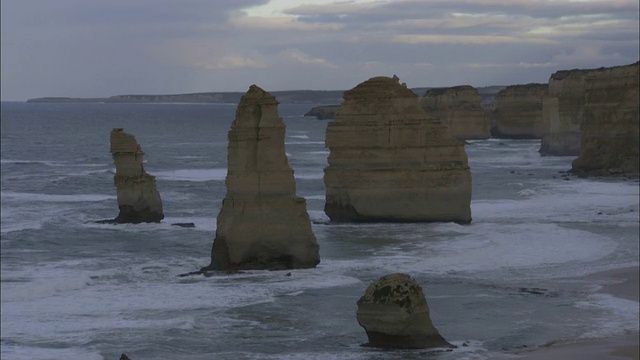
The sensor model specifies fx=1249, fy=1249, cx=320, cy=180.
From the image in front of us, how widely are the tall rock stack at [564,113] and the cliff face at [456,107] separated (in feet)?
73.0

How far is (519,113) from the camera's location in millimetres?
110062

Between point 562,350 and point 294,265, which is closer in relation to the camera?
point 562,350

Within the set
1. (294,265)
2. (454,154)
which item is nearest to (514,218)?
(454,154)

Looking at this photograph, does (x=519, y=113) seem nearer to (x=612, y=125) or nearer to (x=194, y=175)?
(x=194, y=175)

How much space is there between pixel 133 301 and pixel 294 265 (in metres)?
4.64

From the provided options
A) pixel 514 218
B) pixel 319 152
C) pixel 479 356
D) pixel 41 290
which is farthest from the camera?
pixel 319 152

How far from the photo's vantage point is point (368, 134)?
39.3 metres

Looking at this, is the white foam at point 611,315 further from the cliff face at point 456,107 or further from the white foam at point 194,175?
the cliff face at point 456,107

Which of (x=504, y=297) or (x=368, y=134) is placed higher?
(x=368, y=134)

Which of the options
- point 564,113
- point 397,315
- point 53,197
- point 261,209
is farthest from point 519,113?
point 397,315

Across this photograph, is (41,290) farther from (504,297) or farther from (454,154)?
(454,154)

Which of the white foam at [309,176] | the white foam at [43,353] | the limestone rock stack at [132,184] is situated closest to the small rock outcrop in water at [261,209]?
the white foam at [43,353]

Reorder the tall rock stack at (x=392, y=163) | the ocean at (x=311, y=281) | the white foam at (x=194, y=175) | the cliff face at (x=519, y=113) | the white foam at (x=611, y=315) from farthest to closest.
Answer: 1. the cliff face at (x=519, y=113)
2. the white foam at (x=194, y=175)
3. the tall rock stack at (x=392, y=163)
4. the white foam at (x=611, y=315)
5. the ocean at (x=311, y=281)

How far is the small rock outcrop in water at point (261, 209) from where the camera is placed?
29.1 m
